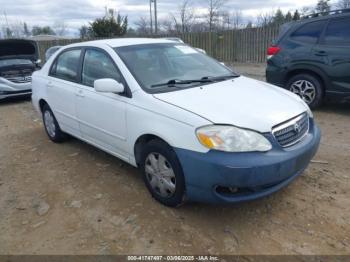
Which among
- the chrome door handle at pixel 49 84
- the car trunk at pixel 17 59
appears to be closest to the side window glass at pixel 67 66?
the chrome door handle at pixel 49 84

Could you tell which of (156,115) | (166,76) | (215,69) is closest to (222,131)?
(156,115)

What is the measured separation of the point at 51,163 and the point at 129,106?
1923 mm

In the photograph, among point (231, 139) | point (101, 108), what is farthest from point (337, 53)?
point (101, 108)

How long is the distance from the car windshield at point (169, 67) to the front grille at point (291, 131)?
3.52ft

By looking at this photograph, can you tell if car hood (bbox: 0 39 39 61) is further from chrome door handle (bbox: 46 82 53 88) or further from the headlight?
the headlight

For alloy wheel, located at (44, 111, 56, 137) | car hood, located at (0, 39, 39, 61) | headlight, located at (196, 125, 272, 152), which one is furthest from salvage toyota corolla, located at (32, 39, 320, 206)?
car hood, located at (0, 39, 39, 61)

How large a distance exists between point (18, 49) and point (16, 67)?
1.22 m

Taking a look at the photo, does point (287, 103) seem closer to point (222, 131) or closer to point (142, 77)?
point (222, 131)

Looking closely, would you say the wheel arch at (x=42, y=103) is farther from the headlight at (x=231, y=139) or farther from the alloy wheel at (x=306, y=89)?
the alloy wheel at (x=306, y=89)

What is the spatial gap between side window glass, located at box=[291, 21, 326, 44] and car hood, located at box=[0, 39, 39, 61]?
7983 mm

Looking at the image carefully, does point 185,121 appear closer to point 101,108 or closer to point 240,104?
point 240,104

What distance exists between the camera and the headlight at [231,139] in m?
2.76

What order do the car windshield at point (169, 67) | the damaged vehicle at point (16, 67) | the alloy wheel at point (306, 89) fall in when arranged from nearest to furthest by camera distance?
the car windshield at point (169, 67) → the alloy wheel at point (306, 89) → the damaged vehicle at point (16, 67)

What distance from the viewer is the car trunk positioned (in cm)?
955
